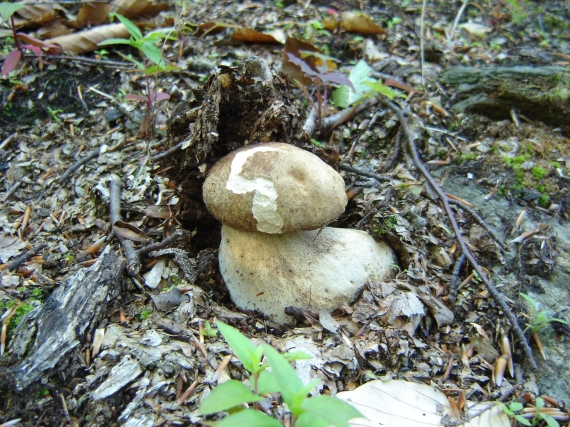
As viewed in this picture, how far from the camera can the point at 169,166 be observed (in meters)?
2.86

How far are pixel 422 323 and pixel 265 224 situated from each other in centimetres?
111

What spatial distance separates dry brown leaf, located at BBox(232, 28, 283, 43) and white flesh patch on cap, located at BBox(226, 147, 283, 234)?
8.72 feet

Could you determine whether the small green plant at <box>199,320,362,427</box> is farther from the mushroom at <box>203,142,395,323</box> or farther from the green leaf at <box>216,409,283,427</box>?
the mushroom at <box>203,142,395,323</box>

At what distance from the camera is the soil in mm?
2021

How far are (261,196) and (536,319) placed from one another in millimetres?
1743

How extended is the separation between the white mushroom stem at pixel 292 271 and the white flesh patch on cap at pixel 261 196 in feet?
0.88

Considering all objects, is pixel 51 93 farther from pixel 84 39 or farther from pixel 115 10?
pixel 115 10

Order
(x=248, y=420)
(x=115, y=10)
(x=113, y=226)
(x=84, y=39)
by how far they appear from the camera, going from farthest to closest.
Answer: (x=115, y=10), (x=84, y=39), (x=113, y=226), (x=248, y=420)

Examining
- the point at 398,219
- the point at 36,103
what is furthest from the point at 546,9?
the point at 36,103

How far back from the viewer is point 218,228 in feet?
10.2

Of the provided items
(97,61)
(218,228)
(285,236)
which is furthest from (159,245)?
(97,61)

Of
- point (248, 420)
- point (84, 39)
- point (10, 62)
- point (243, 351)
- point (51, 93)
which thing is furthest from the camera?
point (84, 39)

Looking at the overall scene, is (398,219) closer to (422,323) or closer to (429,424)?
(422,323)

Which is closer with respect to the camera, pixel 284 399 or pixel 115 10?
pixel 284 399
